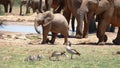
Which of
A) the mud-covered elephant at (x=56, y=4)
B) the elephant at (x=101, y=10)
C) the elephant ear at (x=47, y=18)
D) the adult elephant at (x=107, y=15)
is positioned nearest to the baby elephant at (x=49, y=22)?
the elephant ear at (x=47, y=18)

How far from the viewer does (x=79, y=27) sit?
1522 cm

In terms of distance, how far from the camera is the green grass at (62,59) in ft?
32.8

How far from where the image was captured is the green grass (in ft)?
32.8

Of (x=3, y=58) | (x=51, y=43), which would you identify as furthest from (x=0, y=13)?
(x=3, y=58)

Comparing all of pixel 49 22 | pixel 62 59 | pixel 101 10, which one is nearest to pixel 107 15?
pixel 101 10

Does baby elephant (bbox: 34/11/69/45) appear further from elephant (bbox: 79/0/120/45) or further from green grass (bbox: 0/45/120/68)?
green grass (bbox: 0/45/120/68)

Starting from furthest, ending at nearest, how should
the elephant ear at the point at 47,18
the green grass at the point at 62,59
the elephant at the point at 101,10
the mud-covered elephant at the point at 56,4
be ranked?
the mud-covered elephant at the point at 56,4 → the elephant at the point at 101,10 → the elephant ear at the point at 47,18 → the green grass at the point at 62,59

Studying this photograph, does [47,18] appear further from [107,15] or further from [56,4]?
[56,4]

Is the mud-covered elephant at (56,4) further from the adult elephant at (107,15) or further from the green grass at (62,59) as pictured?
the green grass at (62,59)

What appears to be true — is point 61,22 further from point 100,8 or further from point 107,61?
point 107,61

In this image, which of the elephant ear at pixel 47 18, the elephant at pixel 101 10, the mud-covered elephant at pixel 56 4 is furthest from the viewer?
the mud-covered elephant at pixel 56 4

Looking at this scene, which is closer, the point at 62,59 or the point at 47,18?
the point at 62,59

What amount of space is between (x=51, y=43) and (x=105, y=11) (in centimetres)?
215

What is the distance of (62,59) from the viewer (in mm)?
10812
